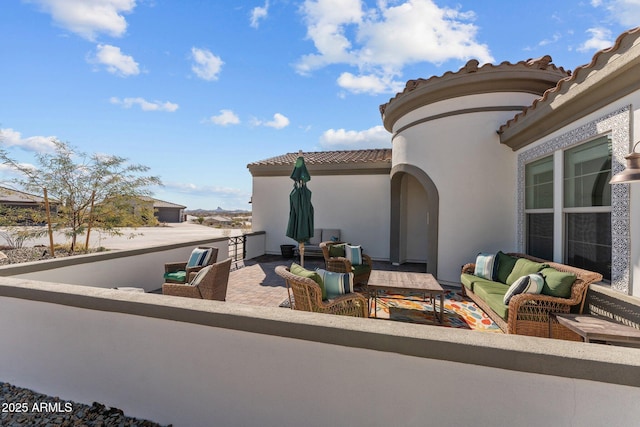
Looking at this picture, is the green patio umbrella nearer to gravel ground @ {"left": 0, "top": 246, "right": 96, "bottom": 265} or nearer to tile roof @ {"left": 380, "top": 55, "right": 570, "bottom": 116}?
tile roof @ {"left": 380, "top": 55, "right": 570, "bottom": 116}

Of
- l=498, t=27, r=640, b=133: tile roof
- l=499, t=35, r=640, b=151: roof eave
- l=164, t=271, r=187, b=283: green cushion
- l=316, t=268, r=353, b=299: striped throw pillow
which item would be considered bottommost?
l=164, t=271, r=187, b=283: green cushion

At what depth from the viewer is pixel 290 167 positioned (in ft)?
39.0

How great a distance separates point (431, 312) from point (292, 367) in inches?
160

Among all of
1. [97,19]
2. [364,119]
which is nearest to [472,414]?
[97,19]

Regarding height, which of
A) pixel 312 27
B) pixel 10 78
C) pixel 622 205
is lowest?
pixel 622 205

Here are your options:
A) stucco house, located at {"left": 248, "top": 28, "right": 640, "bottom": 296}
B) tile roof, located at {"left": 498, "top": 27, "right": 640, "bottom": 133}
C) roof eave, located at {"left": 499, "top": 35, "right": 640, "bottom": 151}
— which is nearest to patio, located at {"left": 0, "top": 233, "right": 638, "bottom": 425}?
stucco house, located at {"left": 248, "top": 28, "right": 640, "bottom": 296}

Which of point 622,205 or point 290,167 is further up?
point 290,167

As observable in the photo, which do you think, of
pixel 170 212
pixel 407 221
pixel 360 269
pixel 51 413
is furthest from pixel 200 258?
pixel 170 212

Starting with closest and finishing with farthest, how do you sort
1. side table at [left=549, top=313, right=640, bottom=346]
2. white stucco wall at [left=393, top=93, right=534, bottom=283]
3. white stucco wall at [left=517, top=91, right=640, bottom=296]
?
side table at [left=549, top=313, right=640, bottom=346] < white stucco wall at [left=517, top=91, right=640, bottom=296] < white stucco wall at [left=393, top=93, right=534, bottom=283]

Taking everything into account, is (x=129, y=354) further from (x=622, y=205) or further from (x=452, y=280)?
(x=452, y=280)

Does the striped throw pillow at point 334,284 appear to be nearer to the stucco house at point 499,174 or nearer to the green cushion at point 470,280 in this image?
the green cushion at point 470,280

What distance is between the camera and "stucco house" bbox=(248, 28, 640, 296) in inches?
144

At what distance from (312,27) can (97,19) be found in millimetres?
4854

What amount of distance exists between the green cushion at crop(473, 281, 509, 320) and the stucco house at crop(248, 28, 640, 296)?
127 cm
